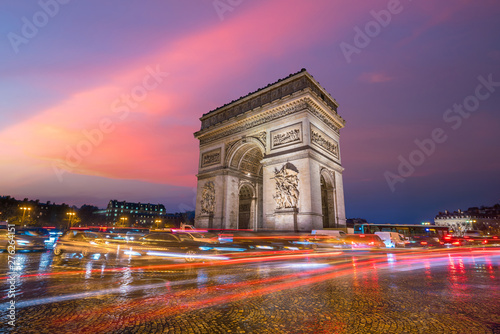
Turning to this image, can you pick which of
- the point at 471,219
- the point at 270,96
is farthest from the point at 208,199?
the point at 471,219

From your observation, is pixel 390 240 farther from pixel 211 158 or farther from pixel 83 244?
pixel 83 244

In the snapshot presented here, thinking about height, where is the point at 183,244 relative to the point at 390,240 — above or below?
above

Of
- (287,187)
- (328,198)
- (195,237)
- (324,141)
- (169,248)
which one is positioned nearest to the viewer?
(169,248)

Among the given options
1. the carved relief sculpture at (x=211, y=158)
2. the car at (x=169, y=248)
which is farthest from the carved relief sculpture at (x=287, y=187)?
the car at (x=169, y=248)

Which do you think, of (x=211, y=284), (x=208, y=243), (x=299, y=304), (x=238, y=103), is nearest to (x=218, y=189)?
(x=238, y=103)

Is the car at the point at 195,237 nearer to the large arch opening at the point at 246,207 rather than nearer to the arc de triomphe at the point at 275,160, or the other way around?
the arc de triomphe at the point at 275,160

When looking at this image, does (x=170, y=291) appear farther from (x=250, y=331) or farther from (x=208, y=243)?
(x=208, y=243)

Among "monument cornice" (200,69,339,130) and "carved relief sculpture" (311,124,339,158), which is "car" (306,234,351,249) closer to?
"carved relief sculpture" (311,124,339,158)

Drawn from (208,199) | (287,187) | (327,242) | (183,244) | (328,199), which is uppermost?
(287,187)
